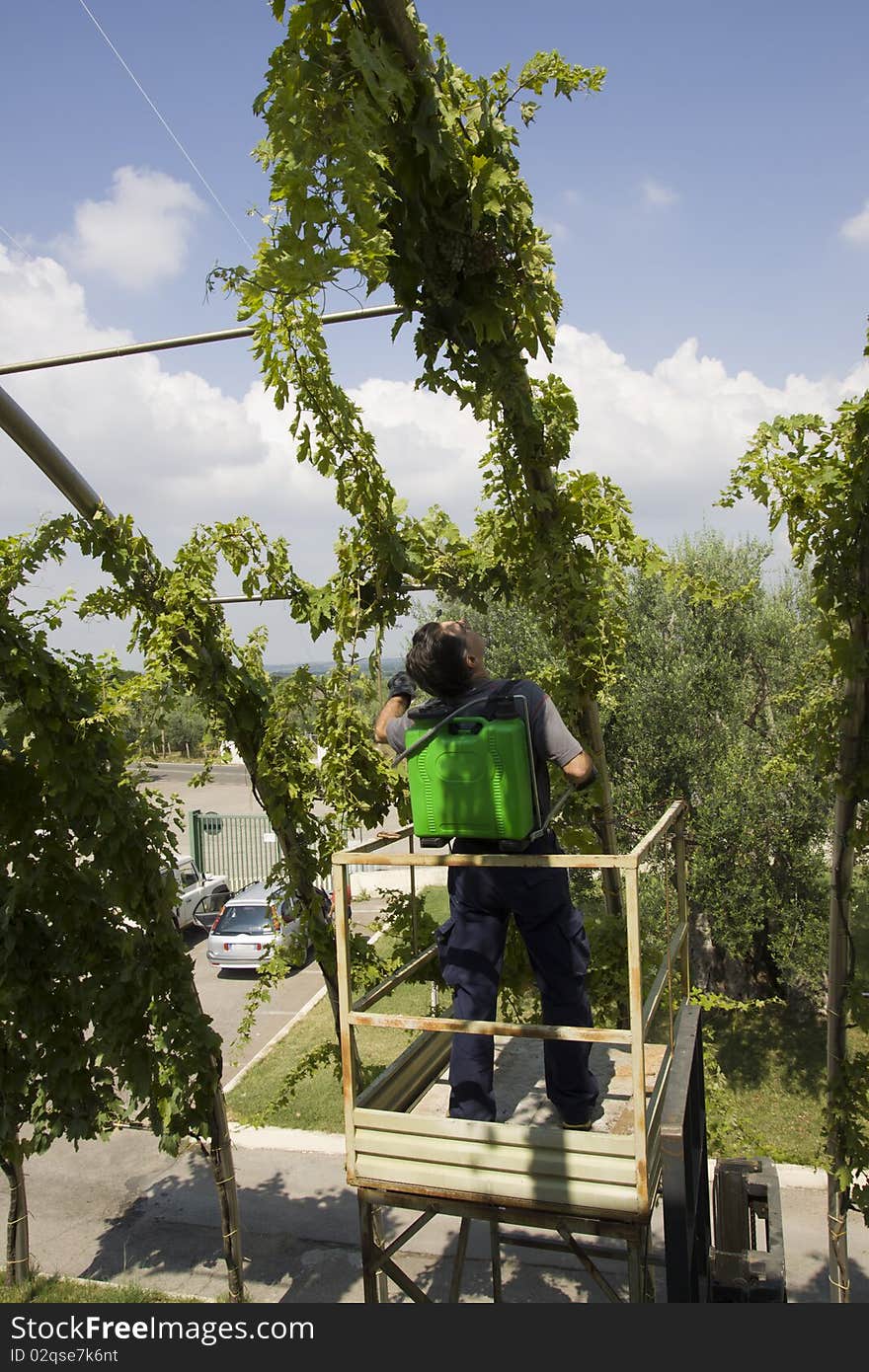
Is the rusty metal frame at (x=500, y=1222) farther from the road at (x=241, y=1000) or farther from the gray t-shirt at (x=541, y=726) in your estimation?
the road at (x=241, y=1000)

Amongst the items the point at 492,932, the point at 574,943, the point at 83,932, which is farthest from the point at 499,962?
the point at 83,932

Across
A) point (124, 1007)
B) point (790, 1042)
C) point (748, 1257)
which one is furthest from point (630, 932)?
point (790, 1042)

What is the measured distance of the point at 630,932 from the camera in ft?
9.30

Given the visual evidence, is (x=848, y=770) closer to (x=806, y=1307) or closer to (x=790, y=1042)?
(x=806, y=1307)

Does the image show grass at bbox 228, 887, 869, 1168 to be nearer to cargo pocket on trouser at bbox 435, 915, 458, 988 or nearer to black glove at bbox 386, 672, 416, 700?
cargo pocket on trouser at bbox 435, 915, 458, 988

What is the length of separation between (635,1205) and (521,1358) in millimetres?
799

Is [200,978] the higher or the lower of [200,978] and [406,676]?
the lower

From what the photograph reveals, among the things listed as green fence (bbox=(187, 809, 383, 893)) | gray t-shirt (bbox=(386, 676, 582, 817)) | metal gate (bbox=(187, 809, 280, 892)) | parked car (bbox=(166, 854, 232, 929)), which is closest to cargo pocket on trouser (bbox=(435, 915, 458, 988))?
gray t-shirt (bbox=(386, 676, 582, 817))

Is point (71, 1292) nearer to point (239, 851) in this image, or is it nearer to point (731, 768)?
point (731, 768)

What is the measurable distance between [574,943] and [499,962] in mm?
313

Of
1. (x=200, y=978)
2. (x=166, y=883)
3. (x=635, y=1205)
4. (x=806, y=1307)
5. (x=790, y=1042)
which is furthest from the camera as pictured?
(x=200, y=978)

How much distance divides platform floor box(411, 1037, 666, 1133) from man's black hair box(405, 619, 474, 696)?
71.6 inches

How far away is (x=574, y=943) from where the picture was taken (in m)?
3.63

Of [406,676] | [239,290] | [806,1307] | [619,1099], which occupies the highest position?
[239,290]
